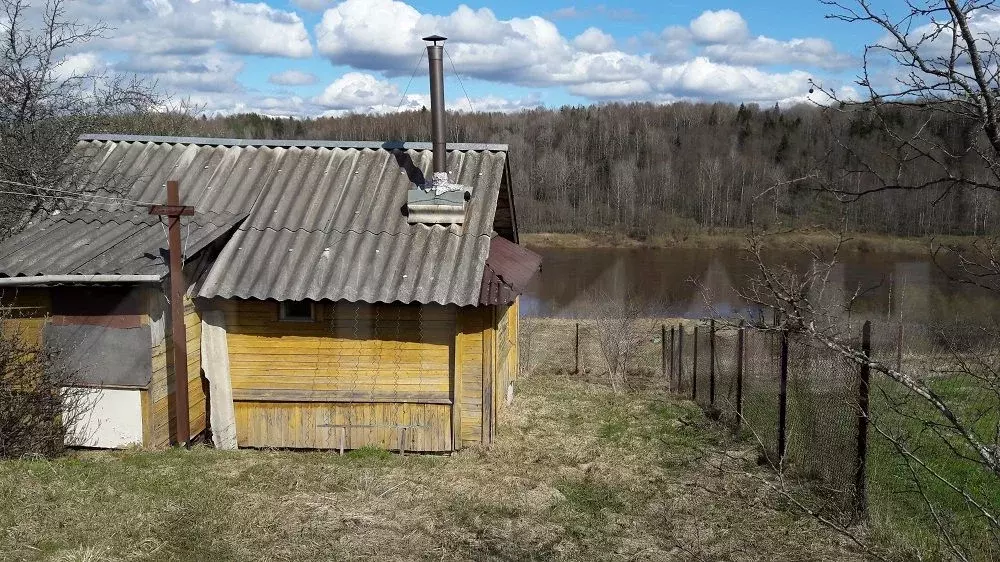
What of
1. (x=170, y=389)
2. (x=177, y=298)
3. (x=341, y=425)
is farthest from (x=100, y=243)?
(x=341, y=425)

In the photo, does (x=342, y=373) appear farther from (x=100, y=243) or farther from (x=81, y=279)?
(x=100, y=243)

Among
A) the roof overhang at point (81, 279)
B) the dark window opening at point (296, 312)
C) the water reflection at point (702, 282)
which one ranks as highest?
the roof overhang at point (81, 279)

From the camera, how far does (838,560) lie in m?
5.76

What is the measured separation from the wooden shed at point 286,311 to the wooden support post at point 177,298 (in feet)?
0.64

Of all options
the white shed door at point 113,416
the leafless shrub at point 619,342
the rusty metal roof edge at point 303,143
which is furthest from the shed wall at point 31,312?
the leafless shrub at point 619,342

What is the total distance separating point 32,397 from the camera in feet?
24.7

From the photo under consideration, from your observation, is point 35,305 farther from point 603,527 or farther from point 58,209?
point 603,527

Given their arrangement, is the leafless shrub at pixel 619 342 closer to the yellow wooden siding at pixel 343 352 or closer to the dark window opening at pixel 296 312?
the yellow wooden siding at pixel 343 352

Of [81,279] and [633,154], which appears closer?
[81,279]

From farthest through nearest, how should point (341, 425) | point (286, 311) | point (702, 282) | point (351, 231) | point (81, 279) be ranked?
point (702, 282)
point (351, 231)
point (286, 311)
point (341, 425)
point (81, 279)

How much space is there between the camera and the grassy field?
5.86 m

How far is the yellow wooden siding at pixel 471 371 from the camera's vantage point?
8820 millimetres

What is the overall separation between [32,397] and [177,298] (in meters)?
1.69

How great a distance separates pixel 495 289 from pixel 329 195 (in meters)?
3.04
